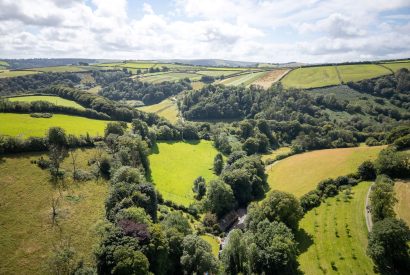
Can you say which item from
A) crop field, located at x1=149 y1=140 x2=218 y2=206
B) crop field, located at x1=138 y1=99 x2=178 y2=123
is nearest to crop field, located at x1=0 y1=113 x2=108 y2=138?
crop field, located at x1=149 y1=140 x2=218 y2=206

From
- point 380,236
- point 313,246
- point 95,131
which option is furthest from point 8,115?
point 380,236

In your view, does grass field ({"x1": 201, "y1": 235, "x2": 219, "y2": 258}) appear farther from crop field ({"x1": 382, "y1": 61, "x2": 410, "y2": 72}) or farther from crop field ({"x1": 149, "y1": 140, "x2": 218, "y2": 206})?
crop field ({"x1": 382, "y1": 61, "x2": 410, "y2": 72})

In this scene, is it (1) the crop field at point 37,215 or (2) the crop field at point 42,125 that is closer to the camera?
(1) the crop field at point 37,215

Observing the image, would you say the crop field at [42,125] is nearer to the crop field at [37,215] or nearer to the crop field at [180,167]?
the crop field at [37,215]

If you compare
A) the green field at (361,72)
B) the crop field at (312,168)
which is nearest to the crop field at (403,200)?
the crop field at (312,168)

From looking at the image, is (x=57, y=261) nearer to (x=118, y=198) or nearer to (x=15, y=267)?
(x=15, y=267)
